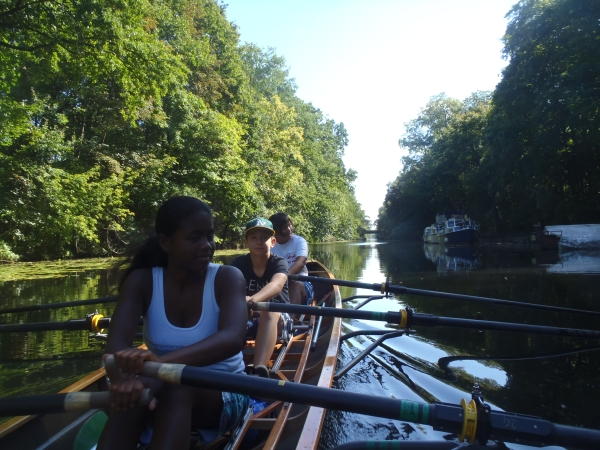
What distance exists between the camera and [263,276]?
4.16 meters

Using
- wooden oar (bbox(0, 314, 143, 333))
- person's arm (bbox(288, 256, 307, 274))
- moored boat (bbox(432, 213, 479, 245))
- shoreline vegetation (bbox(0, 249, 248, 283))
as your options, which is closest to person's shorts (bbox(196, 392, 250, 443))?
wooden oar (bbox(0, 314, 143, 333))

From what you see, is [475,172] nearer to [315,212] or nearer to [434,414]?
[315,212]

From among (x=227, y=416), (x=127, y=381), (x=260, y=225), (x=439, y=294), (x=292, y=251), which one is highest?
(x=260, y=225)

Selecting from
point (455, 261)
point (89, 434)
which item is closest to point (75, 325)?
point (89, 434)

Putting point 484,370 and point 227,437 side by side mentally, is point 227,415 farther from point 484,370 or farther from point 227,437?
point 484,370

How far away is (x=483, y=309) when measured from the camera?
811 cm

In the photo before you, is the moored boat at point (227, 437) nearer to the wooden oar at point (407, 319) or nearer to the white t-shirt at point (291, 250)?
the wooden oar at point (407, 319)

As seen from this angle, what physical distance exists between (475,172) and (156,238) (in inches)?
1522

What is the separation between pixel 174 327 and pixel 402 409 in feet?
3.47

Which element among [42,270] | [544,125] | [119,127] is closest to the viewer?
[42,270]

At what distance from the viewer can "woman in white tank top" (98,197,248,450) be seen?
2.03 m

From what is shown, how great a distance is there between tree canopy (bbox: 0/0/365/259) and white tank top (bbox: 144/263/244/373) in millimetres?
9926

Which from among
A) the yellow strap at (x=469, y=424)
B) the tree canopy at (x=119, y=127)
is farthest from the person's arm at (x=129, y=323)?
the tree canopy at (x=119, y=127)

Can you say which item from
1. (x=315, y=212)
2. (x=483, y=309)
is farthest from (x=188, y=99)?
(x=315, y=212)
